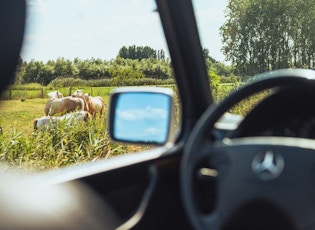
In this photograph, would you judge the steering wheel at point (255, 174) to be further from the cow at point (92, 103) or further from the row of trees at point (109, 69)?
the cow at point (92, 103)

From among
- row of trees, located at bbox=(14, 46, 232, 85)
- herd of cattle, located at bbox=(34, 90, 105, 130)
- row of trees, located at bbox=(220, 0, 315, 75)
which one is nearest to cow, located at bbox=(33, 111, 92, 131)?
herd of cattle, located at bbox=(34, 90, 105, 130)

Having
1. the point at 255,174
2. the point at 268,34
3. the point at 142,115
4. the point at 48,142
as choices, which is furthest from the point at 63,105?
the point at 255,174

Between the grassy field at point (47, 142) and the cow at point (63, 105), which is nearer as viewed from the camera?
the grassy field at point (47, 142)

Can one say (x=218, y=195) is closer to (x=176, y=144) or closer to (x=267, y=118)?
(x=267, y=118)

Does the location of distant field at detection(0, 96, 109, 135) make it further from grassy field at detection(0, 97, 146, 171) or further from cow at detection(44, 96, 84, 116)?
cow at detection(44, 96, 84, 116)

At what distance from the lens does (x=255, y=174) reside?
5.48 feet

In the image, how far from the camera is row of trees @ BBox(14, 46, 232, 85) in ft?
11.1

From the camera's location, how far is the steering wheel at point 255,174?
1.61 metres

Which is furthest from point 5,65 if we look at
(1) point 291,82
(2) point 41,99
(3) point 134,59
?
(2) point 41,99

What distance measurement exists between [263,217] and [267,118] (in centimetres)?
41

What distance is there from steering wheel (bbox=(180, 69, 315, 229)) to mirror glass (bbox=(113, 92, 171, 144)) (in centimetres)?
48

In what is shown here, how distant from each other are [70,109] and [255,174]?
3.99 meters

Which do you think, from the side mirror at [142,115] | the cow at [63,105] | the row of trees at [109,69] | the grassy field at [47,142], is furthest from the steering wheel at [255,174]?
the cow at [63,105]

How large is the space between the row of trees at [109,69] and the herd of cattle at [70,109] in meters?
0.77
